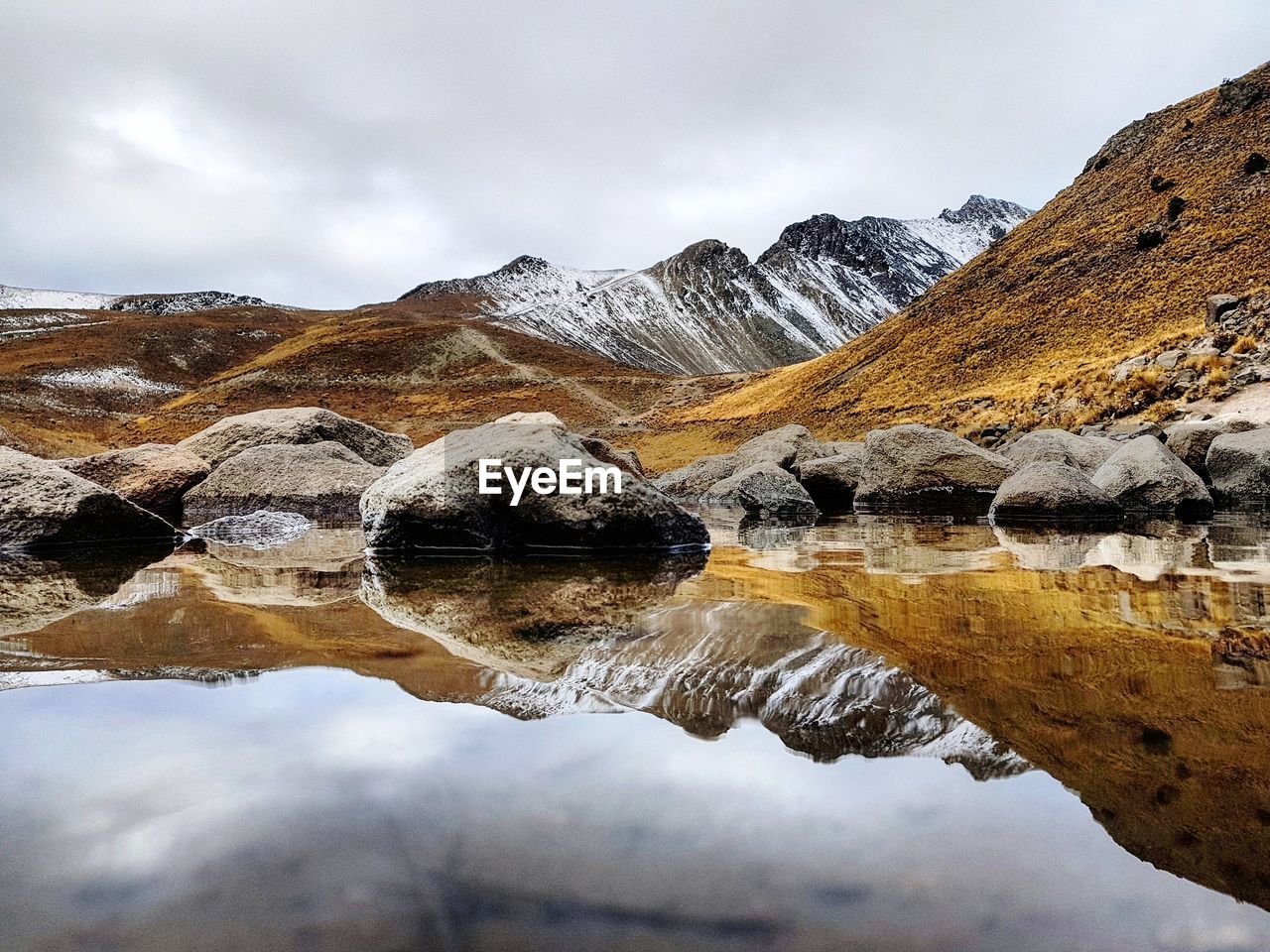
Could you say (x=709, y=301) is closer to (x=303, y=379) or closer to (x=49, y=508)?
(x=303, y=379)

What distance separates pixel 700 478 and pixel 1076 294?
82.7ft

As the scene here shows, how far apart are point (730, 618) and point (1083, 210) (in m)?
47.5

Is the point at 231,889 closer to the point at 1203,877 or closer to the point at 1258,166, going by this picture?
the point at 1203,877

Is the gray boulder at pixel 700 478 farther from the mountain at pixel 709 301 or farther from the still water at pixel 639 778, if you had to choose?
the mountain at pixel 709 301

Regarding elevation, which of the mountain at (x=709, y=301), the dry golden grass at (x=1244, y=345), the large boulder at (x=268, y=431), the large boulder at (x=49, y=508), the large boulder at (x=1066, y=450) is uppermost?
the mountain at (x=709, y=301)

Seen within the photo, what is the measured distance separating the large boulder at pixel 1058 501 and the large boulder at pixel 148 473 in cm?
1140

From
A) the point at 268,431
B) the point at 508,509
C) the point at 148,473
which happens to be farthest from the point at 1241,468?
the point at 148,473

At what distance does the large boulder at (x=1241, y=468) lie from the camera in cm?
1274

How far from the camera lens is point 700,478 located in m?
20.9

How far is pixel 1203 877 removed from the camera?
160cm

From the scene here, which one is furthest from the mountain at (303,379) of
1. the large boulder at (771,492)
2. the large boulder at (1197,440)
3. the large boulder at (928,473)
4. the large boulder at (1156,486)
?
the large boulder at (1156,486)

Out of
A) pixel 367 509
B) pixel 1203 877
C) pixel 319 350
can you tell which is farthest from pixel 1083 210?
pixel 319 350

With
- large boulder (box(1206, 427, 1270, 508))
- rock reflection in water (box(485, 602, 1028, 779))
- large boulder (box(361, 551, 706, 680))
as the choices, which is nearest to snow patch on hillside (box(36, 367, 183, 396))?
large boulder (box(361, 551, 706, 680))

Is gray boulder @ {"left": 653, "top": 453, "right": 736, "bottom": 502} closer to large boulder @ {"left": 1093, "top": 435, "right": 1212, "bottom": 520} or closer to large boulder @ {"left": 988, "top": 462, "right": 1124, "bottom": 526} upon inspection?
large boulder @ {"left": 988, "top": 462, "right": 1124, "bottom": 526}
